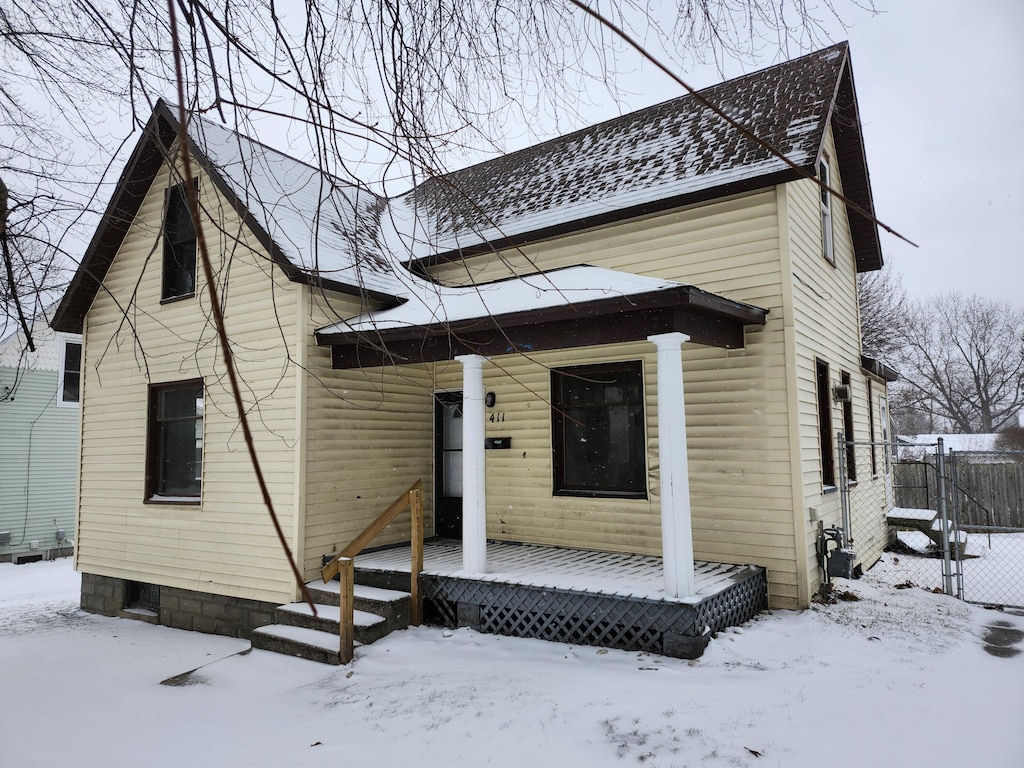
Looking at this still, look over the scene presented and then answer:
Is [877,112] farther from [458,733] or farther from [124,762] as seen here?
[124,762]

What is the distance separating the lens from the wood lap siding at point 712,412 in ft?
23.0

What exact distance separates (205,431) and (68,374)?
503 inches

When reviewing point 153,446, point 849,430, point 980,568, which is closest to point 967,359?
point 980,568

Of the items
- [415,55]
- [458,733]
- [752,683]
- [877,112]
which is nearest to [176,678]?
[458,733]

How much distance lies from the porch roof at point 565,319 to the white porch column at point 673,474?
0.29m

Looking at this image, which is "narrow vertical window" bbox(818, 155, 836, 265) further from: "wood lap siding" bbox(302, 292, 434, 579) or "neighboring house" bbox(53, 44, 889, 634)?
"wood lap siding" bbox(302, 292, 434, 579)

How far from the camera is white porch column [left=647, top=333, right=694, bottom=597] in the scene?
5715mm

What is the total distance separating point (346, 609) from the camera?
5.94 m

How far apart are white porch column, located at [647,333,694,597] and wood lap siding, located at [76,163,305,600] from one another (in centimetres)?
396

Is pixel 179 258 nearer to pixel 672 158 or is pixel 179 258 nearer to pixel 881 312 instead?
pixel 672 158

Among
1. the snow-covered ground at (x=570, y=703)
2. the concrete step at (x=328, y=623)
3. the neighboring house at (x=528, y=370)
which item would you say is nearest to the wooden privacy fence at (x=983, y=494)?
the neighboring house at (x=528, y=370)

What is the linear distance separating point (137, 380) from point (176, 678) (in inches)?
199

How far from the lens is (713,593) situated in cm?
579

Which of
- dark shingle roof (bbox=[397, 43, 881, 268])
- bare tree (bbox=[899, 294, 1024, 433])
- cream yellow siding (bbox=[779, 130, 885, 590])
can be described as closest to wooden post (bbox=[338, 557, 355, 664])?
dark shingle roof (bbox=[397, 43, 881, 268])
